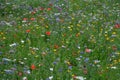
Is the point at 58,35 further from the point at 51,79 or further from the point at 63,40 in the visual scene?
the point at 51,79

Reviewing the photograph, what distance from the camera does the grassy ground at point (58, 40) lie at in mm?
6363

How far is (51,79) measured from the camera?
6.04 meters

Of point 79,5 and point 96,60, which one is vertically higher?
point 96,60

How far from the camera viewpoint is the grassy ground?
6363 millimetres

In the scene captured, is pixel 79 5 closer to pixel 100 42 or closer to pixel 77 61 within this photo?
pixel 100 42

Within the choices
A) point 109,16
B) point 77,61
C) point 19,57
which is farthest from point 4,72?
point 109,16

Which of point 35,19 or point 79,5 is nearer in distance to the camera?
point 35,19

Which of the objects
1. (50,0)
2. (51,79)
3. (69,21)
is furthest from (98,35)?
(50,0)

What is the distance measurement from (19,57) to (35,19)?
288 centimetres

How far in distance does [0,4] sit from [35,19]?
222 cm

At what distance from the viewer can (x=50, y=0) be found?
39.9 feet

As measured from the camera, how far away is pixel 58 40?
8062 mm

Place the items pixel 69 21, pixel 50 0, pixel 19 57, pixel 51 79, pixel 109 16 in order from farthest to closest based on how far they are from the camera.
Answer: pixel 50 0 < pixel 109 16 < pixel 69 21 < pixel 19 57 < pixel 51 79

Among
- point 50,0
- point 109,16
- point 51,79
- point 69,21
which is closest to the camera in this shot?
point 51,79
